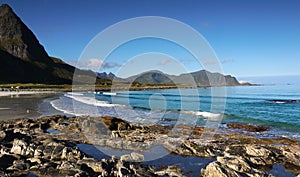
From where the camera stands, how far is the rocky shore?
47.9ft

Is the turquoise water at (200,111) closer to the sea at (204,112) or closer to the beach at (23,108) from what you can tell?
the sea at (204,112)

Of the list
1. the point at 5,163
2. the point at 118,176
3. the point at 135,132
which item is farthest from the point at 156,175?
the point at 135,132

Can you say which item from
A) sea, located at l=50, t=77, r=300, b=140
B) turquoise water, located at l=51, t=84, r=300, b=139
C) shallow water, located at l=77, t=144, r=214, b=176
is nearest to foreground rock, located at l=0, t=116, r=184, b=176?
shallow water, located at l=77, t=144, r=214, b=176

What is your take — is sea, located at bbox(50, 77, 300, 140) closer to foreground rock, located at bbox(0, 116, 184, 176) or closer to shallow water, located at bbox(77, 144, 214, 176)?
shallow water, located at bbox(77, 144, 214, 176)

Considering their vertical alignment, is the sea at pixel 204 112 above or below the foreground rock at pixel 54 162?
below

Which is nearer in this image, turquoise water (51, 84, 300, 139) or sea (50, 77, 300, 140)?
sea (50, 77, 300, 140)

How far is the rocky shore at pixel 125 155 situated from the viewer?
1459cm

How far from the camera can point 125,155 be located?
17.7 meters

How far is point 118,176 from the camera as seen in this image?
13.5 metres

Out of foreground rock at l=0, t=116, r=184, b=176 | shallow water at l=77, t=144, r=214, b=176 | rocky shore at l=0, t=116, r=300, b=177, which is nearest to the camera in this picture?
foreground rock at l=0, t=116, r=184, b=176

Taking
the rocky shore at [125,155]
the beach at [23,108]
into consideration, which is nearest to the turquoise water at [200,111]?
the beach at [23,108]

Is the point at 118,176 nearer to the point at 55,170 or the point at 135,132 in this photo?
the point at 55,170

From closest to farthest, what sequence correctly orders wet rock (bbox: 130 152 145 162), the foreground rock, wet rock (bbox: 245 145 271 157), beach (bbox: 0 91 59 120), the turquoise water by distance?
the foreground rock → wet rock (bbox: 130 152 145 162) → wet rock (bbox: 245 145 271 157) → the turquoise water → beach (bbox: 0 91 59 120)

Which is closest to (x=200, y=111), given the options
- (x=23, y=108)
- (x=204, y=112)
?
(x=204, y=112)
